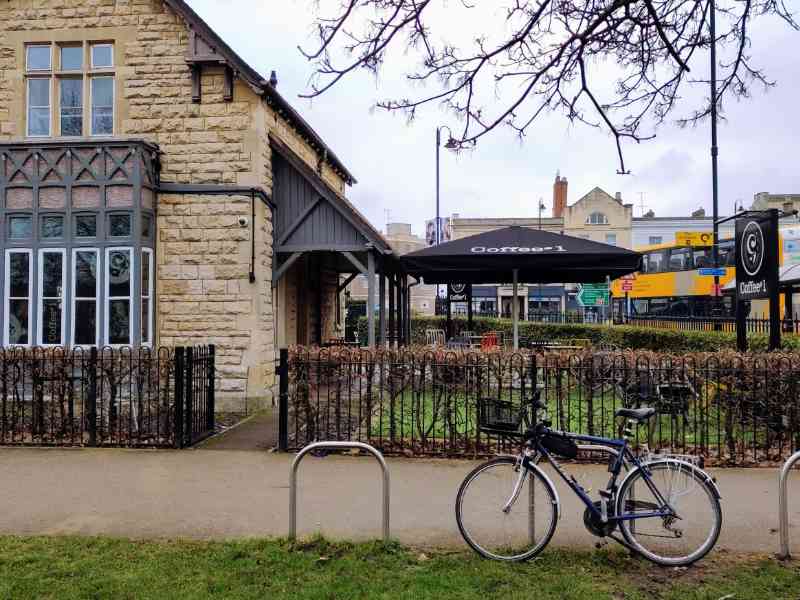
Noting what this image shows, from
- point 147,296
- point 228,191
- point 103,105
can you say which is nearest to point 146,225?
point 147,296

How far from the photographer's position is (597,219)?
59.4 m

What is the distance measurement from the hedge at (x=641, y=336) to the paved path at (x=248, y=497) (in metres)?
5.71

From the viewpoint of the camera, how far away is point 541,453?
504cm

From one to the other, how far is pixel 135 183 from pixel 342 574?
27.4ft

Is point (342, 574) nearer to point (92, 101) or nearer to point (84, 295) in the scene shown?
point (84, 295)

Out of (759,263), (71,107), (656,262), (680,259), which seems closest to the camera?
(759,263)

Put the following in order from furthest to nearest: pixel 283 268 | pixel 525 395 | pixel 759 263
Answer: pixel 283 268
pixel 759 263
pixel 525 395

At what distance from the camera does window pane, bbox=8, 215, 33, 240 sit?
11.1 meters

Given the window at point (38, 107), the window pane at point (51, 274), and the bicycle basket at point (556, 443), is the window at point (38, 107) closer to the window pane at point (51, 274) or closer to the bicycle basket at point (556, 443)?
the window pane at point (51, 274)

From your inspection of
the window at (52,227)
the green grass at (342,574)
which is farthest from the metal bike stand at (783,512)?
the window at (52,227)

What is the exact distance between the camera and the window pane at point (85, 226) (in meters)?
11.0

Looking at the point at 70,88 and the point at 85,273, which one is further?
the point at 70,88

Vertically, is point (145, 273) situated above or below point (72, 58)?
below

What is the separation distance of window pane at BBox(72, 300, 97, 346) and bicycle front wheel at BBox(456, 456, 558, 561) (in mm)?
8227
